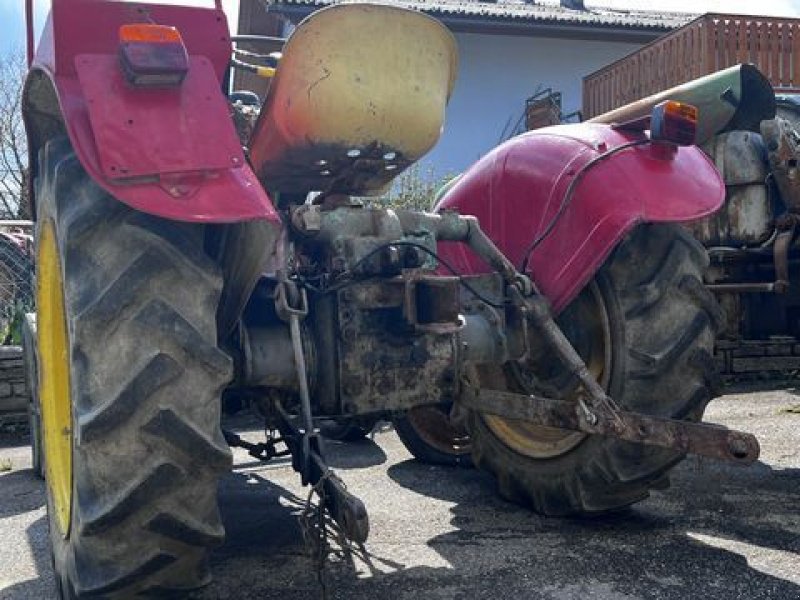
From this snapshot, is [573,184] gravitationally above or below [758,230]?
above

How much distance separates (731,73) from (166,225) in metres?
3.85

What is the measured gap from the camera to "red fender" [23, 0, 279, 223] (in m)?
2.20

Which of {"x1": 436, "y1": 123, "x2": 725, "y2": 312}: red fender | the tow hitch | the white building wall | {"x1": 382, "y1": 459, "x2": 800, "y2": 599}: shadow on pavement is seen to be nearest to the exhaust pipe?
{"x1": 436, "y1": 123, "x2": 725, "y2": 312}: red fender

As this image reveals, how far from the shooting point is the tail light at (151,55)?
2.24 meters

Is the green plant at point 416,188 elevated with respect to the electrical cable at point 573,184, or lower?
elevated

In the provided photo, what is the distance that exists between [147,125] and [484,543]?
6.20ft

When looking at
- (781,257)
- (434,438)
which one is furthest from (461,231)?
(781,257)

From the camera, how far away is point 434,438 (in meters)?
4.63

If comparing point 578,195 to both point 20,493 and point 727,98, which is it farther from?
point 20,493

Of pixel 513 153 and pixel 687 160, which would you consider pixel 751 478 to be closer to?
pixel 687 160

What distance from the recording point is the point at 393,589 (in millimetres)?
2760

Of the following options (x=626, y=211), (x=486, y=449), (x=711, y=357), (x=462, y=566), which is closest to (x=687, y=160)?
(x=626, y=211)

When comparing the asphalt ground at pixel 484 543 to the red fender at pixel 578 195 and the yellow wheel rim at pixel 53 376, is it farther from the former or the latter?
the red fender at pixel 578 195

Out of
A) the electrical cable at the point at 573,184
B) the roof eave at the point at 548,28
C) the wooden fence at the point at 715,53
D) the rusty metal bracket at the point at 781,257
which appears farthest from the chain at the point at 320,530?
the roof eave at the point at 548,28
